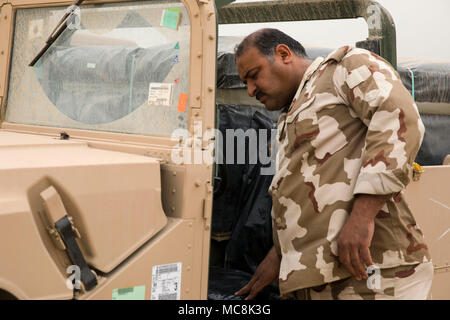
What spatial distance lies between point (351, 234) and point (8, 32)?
77.4 inches

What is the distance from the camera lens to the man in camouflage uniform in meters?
1.85

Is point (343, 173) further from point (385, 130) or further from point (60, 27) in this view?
point (60, 27)

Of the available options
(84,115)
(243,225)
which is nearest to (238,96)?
(243,225)

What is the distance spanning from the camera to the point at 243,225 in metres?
3.53

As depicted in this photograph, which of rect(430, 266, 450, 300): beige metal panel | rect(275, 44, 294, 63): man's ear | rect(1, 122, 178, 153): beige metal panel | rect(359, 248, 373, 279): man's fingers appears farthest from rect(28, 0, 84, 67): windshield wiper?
rect(430, 266, 450, 300): beige metal panel

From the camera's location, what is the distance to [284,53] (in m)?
2.22

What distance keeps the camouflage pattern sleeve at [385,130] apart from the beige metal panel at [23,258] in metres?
1.02

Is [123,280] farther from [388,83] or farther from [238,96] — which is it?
[238,96]

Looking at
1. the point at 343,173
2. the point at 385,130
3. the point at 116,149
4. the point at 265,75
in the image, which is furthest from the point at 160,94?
the point at 385,130

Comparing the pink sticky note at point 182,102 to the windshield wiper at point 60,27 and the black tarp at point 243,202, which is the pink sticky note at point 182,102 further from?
the black tarp at point 243,202

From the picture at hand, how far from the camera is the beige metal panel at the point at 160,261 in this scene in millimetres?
1890

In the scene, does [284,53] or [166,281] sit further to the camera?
[284,53]

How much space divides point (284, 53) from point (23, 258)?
48.1 inches

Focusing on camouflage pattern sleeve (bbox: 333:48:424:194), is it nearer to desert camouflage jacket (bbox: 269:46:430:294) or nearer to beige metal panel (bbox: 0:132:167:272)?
desert camouflage jacket (bbox: 269:46:430:294)
